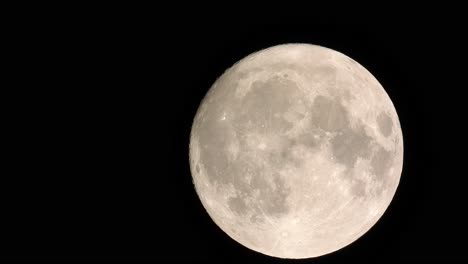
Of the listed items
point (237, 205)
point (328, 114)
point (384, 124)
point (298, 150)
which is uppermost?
point (384, 124)

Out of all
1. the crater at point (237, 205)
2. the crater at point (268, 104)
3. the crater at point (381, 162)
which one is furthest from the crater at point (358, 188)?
the crater at point (237, 205)

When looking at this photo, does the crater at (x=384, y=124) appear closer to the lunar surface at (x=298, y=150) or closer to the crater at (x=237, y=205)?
the lunar surface at (x=298, y=150)

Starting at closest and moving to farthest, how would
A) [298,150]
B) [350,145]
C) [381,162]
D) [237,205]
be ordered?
[298,150]
[350,145]
[381,162]
[237,205]

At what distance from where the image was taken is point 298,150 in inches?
245

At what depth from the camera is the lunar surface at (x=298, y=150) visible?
6.28 meters

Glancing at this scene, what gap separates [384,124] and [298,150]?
118 centimetres

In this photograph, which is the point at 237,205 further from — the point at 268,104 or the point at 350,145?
the point at 350,145

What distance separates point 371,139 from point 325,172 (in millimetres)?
675

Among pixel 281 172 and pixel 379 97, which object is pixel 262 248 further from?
pixel 379 97

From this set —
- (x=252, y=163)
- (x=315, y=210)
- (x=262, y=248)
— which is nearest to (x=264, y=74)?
(x=252, y=163)

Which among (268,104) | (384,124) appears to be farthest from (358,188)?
(268,104)

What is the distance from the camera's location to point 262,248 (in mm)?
7148

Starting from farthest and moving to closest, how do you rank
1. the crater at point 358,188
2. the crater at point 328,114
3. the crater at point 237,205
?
the crater at point 237,205, the crater at point 358,188, the crater at point 328,114

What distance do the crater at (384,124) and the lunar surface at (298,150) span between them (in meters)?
0.01
